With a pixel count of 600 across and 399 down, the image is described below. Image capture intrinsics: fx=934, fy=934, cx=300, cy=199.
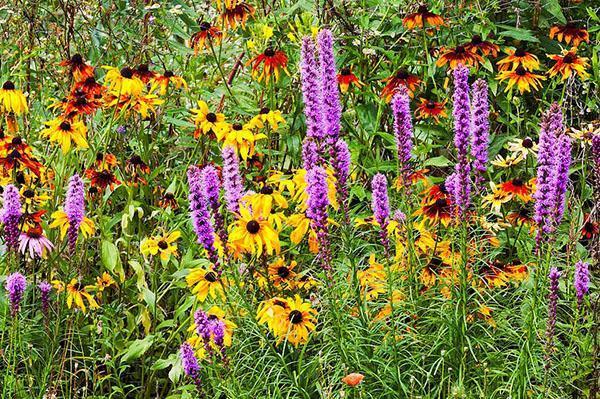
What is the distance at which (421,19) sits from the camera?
10.9ft

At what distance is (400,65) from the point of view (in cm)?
351

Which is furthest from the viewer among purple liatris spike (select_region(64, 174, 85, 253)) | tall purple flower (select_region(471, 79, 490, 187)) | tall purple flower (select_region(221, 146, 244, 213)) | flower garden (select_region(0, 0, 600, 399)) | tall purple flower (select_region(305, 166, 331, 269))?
purple liatris spike (select_region(64, 174, 85, 253))

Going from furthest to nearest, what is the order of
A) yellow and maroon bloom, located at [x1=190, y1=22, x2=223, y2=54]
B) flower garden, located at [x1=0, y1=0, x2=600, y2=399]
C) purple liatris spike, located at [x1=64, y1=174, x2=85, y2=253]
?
1. yellow and maroon bloom, located at [x1=190, y1=22, x2=223, y2=54]
2. purple liatris spike, located at [x1=64, y1=174, x2=85, y2=253]
3. flower garden, located at [x1=0, y1=0, x2=600, y2=399]

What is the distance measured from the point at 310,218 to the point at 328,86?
2.13ft

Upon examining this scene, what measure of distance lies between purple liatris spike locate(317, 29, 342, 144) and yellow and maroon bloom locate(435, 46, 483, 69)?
126 cm

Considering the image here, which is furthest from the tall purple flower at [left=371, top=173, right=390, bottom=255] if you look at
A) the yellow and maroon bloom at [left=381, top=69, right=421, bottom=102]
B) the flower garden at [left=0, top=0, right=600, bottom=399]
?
the yellow and maroon bloom at [left=381, top=69, right=421, bottom=102]

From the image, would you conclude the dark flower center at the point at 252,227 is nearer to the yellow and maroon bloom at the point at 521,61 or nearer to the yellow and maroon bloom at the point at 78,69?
the yellow and maroon bloom at the point at 78,69

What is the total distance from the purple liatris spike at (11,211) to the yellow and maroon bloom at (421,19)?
154 centimetres

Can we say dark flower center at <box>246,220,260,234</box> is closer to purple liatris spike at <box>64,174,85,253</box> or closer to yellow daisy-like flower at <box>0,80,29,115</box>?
purple liatris spike at <box>64,174,85,253</box>

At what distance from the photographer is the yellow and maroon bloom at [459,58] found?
3270 millimetres

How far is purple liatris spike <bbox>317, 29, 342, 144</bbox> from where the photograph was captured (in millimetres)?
2082

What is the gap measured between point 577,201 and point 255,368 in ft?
4.41

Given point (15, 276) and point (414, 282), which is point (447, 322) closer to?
point (414, 282)

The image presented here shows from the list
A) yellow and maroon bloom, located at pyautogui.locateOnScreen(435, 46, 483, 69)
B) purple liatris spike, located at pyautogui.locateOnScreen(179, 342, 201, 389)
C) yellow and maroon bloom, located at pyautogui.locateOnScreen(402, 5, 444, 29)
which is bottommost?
purple liatris spike, located at pyautogui.locateOnScreen(179, 342, 201, 389)
